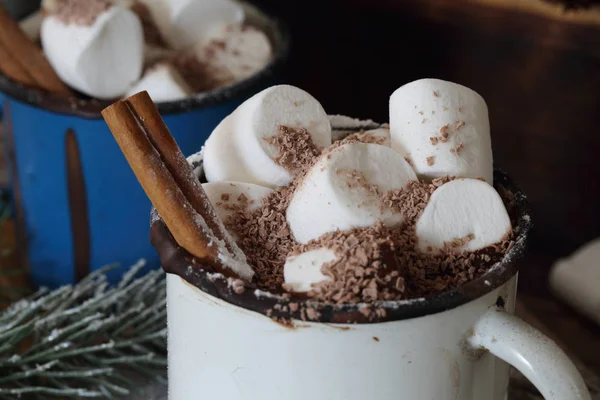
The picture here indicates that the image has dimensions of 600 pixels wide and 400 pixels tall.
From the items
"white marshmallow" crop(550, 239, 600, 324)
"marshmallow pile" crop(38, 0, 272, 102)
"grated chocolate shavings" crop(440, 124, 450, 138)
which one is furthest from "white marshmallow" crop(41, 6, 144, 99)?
"white marshmallow" crop(550, 239, 600, 324)

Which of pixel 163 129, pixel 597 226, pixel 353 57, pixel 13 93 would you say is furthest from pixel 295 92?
pixel 597 226

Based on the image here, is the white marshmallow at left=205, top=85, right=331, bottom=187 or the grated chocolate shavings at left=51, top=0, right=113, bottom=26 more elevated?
the white marshmallow at left=205, top=85, right=331, bottom=187

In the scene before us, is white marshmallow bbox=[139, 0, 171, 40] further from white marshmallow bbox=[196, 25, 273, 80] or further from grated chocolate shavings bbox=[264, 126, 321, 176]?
grated chocolate shavings bbox=[264, 126, 321, 176]

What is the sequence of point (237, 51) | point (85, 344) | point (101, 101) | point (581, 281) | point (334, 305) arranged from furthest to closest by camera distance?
point (581, 281) < point (237, 51) < point (101, 101) < point (85, 344) < point (334, 305)

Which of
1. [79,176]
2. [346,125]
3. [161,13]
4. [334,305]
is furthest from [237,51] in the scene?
[334,305]

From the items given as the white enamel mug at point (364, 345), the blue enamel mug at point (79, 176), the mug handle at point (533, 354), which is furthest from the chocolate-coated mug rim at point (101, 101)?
the mug handle at point (533, 354)

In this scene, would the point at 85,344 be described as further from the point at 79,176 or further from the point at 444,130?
the point at 444,130
